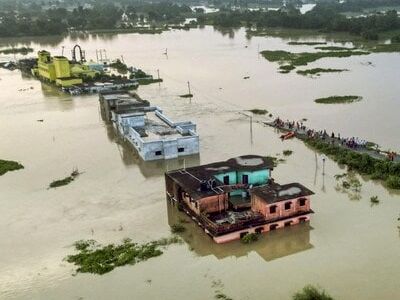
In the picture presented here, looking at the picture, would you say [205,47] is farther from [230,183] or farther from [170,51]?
[230,183]

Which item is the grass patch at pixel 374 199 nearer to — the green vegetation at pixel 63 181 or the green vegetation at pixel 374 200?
the green vegetation at pixel 374 200

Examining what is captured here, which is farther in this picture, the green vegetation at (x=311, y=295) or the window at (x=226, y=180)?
the window at (x=226, y=180)

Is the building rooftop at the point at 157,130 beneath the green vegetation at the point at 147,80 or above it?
above

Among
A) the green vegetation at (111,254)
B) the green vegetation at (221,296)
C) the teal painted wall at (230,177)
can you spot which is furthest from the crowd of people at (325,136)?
the green vegetation at (221,296)

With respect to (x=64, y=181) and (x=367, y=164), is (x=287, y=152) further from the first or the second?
(x=64, y=181)

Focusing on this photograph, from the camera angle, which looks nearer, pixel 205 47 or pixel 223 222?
pixel 223 222

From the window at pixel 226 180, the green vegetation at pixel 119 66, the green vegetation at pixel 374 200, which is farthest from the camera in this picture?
the green vegetation at pixel 119 66

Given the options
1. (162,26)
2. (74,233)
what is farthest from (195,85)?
(162,26)

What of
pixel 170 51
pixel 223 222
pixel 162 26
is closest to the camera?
pixel 223 222
